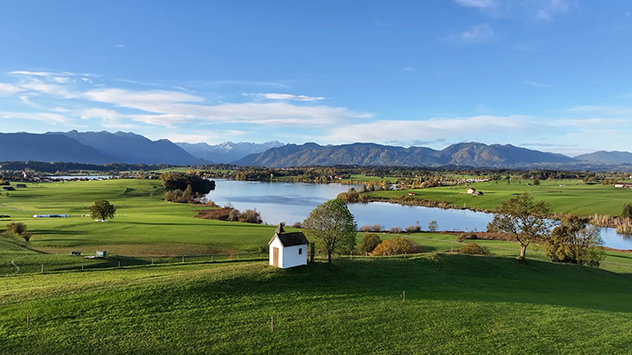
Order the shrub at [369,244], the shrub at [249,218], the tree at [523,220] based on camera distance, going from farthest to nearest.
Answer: the shrub at [249,218], the shrub at [369,244], the tree at [523,220]

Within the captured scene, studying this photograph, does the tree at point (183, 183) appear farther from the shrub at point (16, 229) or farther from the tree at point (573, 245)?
the tree at point (573, 245)

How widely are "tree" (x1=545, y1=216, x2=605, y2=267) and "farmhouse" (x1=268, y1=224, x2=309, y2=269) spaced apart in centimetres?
3709

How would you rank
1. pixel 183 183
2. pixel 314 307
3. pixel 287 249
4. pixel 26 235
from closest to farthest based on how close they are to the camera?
pixel 314 307 → pixel 287 249 → pixel 26 235 → pixel 183 183

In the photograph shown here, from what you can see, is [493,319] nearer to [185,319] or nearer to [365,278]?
[365,278]

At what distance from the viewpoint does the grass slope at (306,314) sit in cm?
1902

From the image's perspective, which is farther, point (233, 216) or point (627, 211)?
point (627, 211)

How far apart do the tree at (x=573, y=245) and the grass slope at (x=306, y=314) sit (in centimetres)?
1541

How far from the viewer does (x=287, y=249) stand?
29641 mm

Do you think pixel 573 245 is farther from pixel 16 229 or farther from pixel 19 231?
pixel 16 229

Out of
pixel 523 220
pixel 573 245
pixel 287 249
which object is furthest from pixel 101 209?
pixel 573 245

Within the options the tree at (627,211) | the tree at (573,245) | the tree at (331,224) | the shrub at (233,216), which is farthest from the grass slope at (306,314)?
the tree at (627,211)

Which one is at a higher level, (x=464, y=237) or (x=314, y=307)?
(x=314, y=307)

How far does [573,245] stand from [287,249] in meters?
41.6

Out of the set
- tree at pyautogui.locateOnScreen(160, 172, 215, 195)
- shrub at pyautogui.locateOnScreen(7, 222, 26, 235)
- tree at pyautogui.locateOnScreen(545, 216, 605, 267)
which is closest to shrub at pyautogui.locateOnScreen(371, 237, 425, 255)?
tree at pyautogui.locateOnScreen(545, 216, 605, 267)
